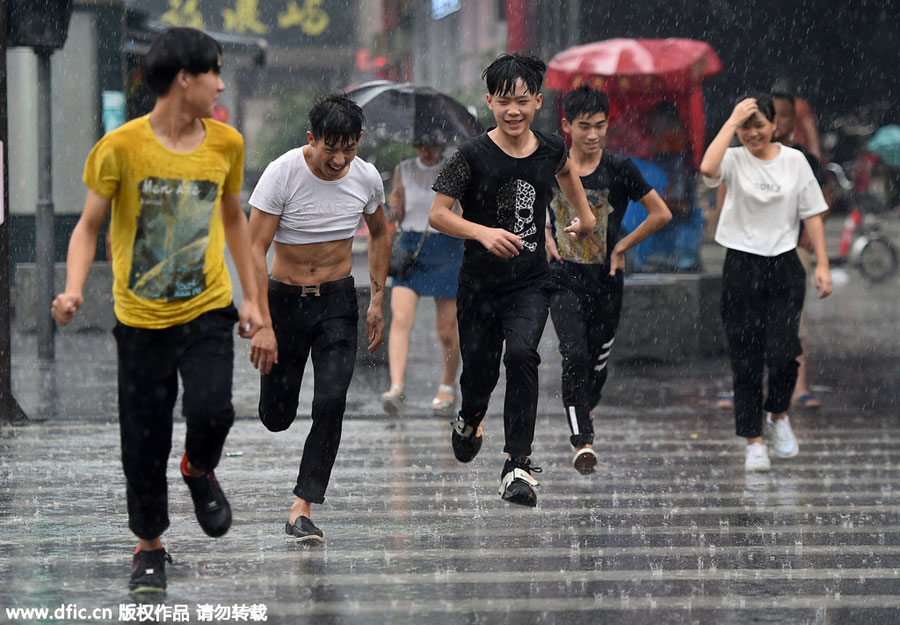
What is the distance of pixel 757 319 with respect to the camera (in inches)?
319

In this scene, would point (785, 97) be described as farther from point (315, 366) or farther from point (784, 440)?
point (315, 366)

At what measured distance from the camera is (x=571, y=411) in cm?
778

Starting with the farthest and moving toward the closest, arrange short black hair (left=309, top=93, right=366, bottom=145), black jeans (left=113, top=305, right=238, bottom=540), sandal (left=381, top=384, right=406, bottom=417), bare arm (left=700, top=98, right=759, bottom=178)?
sandal (left=381, top=384, right=406, bottom=417) → bare arm (left=700, top=98, right=759, bottom=178) → short black hair (left=309, top=93, right=366, bottom=145) → black jeans (left=113, top=305, right=238, bottom=540)

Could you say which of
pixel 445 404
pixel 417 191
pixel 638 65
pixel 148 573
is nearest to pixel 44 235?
pixel 417 191

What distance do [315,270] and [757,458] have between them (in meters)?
2.96

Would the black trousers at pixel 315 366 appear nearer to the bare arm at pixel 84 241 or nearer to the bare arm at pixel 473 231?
the bare arm at pixel 473 231

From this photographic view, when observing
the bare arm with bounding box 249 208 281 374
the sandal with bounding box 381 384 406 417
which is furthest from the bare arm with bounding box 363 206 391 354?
the sandal with bounding box 381 384 406 417

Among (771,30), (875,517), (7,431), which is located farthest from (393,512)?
(771,30)

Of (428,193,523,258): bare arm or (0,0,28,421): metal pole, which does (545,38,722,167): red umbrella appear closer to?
(0,0,28,421): metal pole

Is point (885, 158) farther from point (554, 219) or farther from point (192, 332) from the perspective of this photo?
point (192, 332)

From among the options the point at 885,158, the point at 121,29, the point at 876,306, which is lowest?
the point at 876,306

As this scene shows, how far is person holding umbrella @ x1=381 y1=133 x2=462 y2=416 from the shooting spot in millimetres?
10109

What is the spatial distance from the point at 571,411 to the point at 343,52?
48.7 m

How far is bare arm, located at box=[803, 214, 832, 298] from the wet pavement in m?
1.03
